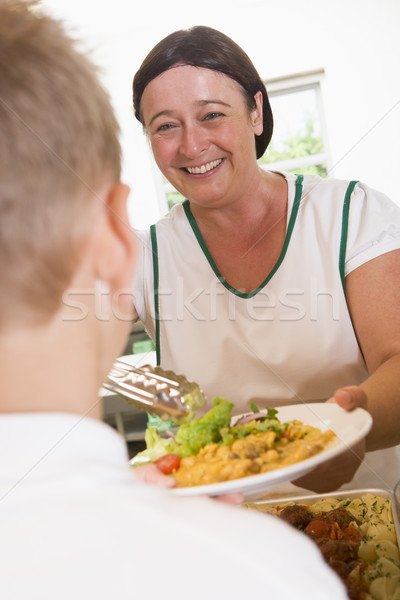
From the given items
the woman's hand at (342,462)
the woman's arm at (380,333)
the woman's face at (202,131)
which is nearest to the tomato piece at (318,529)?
the woman's hand at (342,462)

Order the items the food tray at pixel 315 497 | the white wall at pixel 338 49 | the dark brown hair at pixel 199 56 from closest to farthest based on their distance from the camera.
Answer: the food tray at pixel 315 497
the dark brown hair at pixel 199 56
the white wall at pixel 338 49

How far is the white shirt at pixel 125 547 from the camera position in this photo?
1.41 feet

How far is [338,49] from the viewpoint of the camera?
5.04 meters

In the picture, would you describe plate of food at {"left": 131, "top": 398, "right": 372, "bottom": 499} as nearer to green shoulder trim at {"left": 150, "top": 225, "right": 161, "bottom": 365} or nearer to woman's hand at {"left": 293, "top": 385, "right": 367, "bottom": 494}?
woman's hand at {"left": 293, "top": 385, "right": 367, "bottom": 494}

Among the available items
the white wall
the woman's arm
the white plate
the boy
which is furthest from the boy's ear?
the white wall

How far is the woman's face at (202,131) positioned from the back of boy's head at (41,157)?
33.2 inches

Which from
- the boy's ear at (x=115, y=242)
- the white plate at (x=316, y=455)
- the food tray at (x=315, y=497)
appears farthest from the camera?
the food tray at (x=315, y=497)

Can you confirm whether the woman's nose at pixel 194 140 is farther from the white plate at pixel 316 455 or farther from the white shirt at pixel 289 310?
the white plate at pixel 316 455

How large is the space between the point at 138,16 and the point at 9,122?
5.05m

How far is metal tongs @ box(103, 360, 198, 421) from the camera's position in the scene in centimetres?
91

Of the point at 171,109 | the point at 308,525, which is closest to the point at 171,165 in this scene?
the point at 171,109

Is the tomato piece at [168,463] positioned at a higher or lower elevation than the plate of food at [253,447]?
lower

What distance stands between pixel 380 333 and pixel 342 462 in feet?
1.26

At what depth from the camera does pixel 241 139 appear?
142cm
